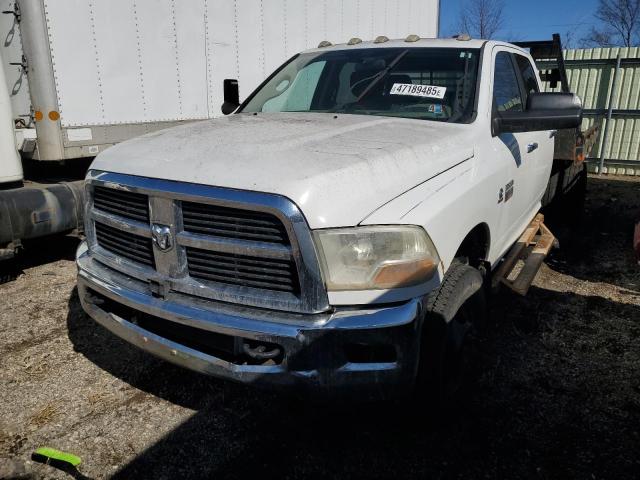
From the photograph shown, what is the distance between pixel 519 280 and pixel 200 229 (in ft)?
8.71

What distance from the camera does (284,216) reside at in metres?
2.01

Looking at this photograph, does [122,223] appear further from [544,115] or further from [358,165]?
[544,115]

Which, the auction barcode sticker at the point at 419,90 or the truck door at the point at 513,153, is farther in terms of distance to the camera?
the truck door at the point at 513,153

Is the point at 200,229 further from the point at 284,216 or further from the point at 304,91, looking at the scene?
the point at 304,91

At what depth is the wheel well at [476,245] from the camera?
296cm

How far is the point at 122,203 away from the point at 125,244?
0.22 meters

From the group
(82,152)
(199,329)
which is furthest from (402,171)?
(82,152)

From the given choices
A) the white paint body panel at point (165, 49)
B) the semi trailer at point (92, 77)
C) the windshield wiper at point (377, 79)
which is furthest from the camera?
the white paint body panel at point (165, 49)

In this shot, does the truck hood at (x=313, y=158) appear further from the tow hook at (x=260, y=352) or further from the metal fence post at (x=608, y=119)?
the metal fence post at (x=608, y=119)

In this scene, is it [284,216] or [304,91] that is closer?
[284,216]

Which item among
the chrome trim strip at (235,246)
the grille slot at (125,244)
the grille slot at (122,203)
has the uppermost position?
the grille slot at (122,203)

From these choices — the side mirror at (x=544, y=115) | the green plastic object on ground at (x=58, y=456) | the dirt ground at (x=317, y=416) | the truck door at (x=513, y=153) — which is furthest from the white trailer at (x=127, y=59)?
the side mirror at (x=544, y=115)

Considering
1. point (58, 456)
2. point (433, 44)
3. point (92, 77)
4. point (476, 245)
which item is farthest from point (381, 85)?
point (92, 77)

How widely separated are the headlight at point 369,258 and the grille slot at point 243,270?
17 cm
